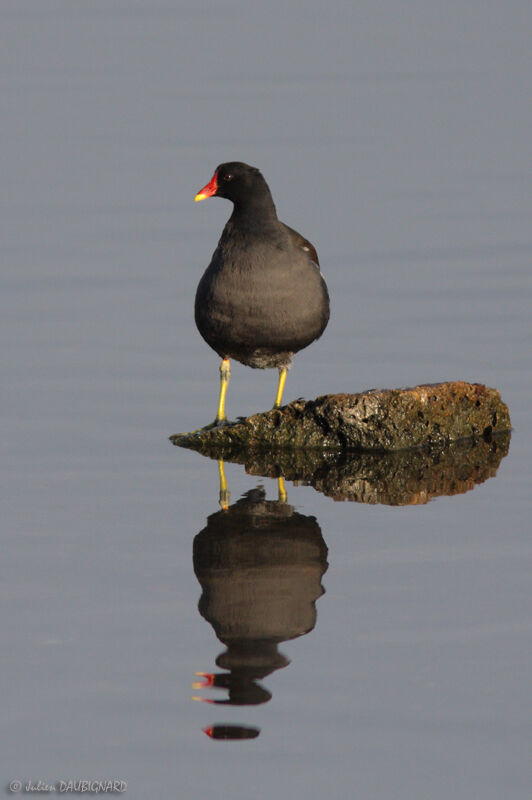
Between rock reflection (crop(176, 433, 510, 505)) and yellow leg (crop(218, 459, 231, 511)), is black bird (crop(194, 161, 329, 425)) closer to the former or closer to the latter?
rock reflection (crop(176, 433, 510, 505))

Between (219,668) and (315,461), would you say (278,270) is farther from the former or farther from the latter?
(219,668)

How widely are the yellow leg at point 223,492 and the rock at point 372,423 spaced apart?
2.27ft

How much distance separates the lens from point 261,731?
22.6 feet

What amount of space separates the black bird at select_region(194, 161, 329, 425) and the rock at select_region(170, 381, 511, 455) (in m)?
0.55

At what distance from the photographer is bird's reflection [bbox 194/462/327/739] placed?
746cm

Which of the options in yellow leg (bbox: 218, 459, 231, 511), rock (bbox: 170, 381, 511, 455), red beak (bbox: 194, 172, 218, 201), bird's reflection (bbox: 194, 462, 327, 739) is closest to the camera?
bird's reflection (bbox: 194, 462, 327, 739)

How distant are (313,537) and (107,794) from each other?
372 centimetres

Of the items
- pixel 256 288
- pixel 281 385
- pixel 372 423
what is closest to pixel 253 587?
pixel 372 423

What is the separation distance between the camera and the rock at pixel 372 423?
12594mm

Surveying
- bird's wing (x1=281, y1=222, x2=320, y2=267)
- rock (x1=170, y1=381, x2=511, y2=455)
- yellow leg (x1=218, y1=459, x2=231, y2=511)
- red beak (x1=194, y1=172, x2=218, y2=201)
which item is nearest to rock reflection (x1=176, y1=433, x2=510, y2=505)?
rock (x1=170, y1=381, x2=511, y2=455)

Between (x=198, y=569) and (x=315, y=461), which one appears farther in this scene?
(x=315, y=461)

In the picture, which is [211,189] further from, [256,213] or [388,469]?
[388,469]

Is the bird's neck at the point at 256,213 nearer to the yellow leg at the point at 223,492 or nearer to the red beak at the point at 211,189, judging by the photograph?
the red beak at the point at 211,189

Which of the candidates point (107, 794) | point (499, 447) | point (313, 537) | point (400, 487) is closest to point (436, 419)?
point (499, 447)
